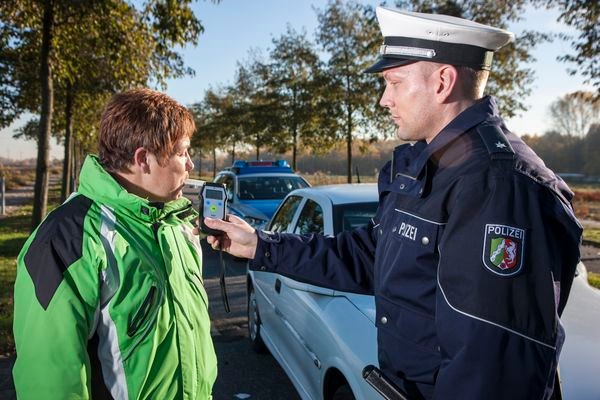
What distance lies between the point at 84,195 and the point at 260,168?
31.6 ft

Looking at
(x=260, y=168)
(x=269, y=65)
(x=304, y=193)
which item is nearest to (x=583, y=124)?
(x=269, y=65)

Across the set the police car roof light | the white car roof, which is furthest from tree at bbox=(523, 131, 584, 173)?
the white car roof

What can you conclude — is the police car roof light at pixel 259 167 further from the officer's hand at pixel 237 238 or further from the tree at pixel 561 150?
the tree at pixel 561 150

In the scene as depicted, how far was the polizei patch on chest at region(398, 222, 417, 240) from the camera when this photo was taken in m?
1.54

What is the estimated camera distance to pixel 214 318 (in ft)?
19.7

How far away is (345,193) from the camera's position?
4.29 meters

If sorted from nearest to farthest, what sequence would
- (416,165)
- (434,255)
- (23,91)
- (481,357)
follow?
1. (481,357)
2. (434,255)
3. (416,165)
4. (23,91)

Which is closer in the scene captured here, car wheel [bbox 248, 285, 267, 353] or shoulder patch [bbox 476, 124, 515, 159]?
shoulder patch [bbox 476, 124, 515, 159]

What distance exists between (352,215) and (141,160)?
2344 mm

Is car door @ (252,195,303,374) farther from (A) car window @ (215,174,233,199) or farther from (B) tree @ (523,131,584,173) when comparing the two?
(B) tree @ (523,131,584,173)

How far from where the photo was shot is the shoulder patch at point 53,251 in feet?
5.01

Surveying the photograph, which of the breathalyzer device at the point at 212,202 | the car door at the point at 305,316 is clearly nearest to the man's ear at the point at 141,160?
the breathalyzer device at the point at 212,202

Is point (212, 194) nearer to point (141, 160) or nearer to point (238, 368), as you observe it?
point (141, 160)

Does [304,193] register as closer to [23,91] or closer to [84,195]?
[84,195]
